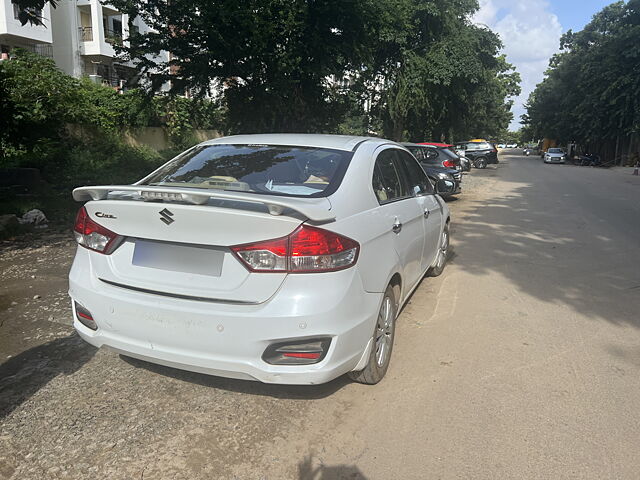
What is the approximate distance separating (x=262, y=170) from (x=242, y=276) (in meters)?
1.14

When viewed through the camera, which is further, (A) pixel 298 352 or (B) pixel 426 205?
(B) pixel 426 205

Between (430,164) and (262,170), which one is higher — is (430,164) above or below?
below

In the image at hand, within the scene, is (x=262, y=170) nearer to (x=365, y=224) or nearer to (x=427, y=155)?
(x=365, y=224)

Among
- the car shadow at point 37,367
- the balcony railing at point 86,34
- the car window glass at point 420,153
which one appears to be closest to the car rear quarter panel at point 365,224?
the car shadow at point 37,367

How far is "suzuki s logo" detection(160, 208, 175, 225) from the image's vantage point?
2.77 meters

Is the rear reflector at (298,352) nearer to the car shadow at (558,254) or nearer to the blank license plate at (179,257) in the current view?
the blank license plate at (179,257)

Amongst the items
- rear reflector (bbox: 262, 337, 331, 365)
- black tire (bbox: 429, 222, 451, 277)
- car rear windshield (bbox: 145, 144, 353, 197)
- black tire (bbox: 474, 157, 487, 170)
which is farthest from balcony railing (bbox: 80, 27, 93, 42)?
rear reflector (bbox: 262, 337, 331, 365)

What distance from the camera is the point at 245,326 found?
2.66 m

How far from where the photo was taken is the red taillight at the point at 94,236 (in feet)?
9.92

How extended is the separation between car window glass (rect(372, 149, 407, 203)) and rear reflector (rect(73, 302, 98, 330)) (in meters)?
2.08

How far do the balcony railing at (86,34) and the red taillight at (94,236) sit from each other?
32455 millimetres

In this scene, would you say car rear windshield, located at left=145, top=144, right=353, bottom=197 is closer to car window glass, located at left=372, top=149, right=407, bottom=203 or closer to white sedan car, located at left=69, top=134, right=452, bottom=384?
white sedan car, located at left=69, top=134, right=452, bottom=384

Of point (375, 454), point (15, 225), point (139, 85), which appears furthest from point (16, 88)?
point (375, 454)

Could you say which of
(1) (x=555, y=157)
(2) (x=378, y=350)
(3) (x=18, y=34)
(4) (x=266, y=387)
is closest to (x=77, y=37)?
(3) (x=18, y=34)
